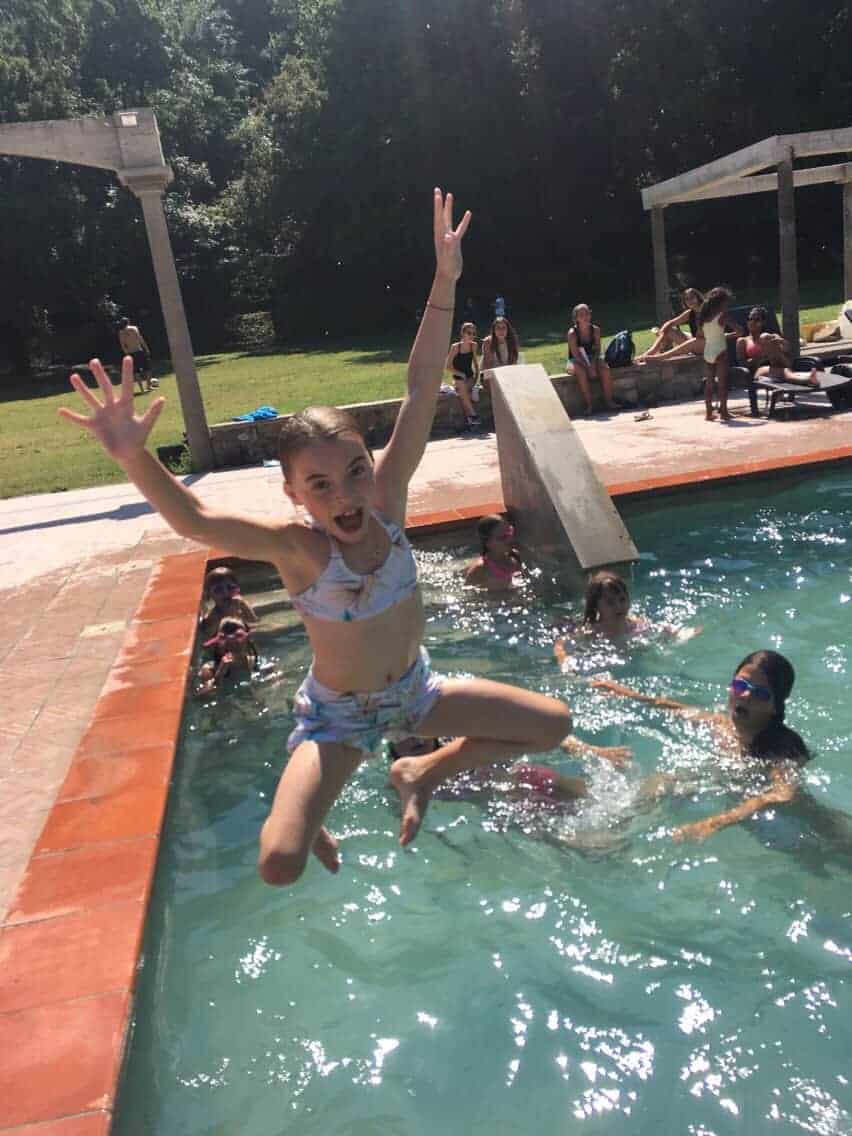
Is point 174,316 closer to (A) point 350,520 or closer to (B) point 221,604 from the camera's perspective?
(B) point 221,604

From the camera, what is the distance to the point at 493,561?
746 centimetres

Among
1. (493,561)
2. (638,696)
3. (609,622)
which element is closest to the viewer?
(638,696)

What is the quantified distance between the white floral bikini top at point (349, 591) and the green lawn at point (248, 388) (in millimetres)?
8486

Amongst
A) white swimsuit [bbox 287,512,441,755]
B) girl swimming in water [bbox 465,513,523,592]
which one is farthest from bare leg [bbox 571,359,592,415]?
white swimsuit [bbox 287,512,441,755]

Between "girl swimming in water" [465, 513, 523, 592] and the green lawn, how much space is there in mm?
5416

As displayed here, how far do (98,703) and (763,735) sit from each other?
3.32 meters

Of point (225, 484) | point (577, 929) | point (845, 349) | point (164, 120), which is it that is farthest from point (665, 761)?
point (164, 120)

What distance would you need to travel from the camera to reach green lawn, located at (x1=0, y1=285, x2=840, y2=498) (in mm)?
13469

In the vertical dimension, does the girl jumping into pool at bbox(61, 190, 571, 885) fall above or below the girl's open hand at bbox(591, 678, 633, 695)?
above

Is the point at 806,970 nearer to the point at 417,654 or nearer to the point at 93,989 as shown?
the point at 417,654

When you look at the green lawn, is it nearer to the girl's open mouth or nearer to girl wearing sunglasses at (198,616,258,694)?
girl wearing sunglasses at (198,616,258,694)

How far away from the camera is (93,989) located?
9.72 feet

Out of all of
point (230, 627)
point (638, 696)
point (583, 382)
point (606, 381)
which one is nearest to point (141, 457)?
point (638, 696)

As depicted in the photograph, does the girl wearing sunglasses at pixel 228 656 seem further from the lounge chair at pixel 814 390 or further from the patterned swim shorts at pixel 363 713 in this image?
the lounge chair at pixel 814 390
